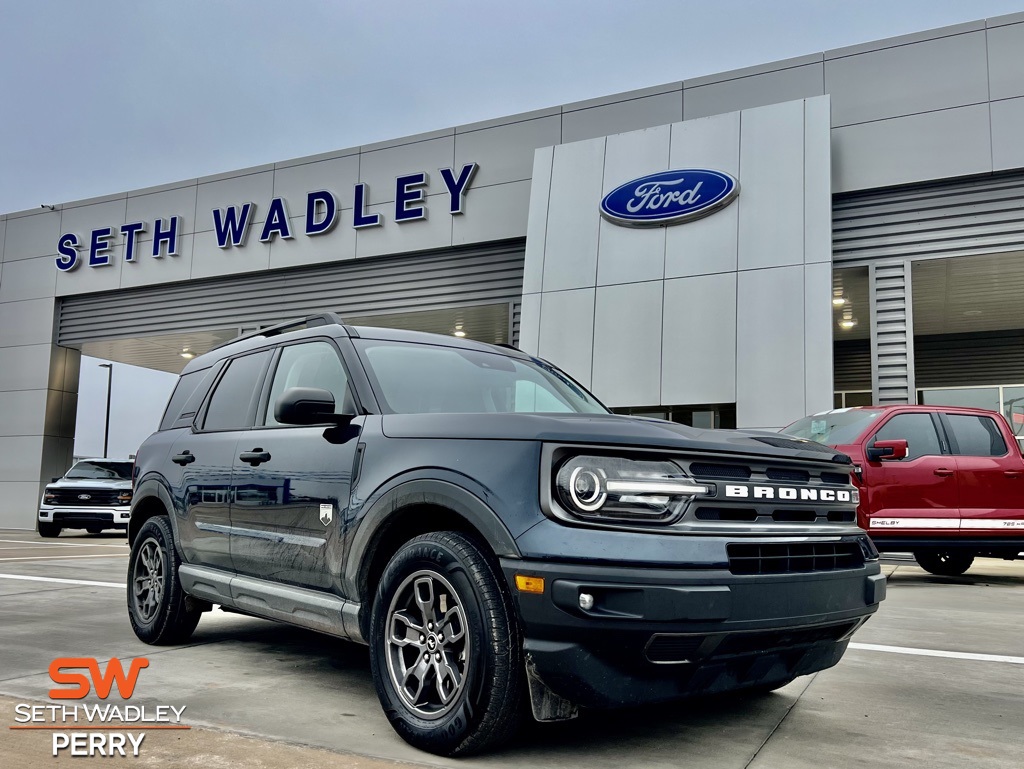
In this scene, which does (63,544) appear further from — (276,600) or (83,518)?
(276,600)

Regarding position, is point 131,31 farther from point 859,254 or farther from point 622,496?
point 622,496

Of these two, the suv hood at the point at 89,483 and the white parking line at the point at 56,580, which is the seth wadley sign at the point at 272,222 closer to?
the suv hood at the point at 89,483

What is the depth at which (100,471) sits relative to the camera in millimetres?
18078

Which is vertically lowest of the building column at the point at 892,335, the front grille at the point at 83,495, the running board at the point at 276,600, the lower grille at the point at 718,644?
the front grille at the point at 83,495

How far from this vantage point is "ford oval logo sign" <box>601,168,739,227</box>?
13.4m

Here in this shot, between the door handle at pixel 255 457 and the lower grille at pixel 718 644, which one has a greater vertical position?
the door handle at pixel 255 457

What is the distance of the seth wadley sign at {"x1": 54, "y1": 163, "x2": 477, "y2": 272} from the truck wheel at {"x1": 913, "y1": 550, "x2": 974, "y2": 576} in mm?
9735

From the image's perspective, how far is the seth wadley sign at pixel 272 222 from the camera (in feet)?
54.6

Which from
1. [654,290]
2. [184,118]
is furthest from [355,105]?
[654,290]

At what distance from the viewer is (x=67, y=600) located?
23.9 ft

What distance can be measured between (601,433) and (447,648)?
37.6 inches

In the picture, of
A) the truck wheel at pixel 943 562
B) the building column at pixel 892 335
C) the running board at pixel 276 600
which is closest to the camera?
the running board at pixel 276 600

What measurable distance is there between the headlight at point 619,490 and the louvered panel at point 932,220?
467 inches

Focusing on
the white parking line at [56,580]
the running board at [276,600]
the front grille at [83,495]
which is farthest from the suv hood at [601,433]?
the front grille at [83,495]
